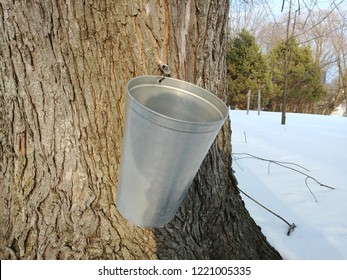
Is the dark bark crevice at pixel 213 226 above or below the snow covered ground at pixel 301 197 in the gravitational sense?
above

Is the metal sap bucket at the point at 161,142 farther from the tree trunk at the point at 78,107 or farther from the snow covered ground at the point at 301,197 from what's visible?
the snow covered ground at the point at 301,197

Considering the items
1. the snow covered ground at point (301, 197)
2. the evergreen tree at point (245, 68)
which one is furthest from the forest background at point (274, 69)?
the snow covered ground at point (301, 197)

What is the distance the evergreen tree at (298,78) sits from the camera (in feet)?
51.7

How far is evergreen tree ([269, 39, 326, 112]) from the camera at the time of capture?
51.7 ft

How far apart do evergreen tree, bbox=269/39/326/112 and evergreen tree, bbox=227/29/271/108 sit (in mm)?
921

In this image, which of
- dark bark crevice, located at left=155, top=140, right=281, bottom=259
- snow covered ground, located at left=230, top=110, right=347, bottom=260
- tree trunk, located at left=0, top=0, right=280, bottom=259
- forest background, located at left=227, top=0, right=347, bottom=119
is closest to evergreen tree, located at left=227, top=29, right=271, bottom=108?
forest background, located at left=227, top=0, right=347, bottom=119

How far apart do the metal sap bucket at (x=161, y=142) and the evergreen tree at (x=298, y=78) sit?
1463 cm

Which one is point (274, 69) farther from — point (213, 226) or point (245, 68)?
point (213, 226)

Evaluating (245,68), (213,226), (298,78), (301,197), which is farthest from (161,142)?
(298,78)

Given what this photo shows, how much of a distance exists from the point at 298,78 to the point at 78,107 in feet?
54.7

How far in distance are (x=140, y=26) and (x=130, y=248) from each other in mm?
923

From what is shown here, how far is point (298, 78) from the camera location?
53.8 ft

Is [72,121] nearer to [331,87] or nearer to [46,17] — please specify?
[46,17]

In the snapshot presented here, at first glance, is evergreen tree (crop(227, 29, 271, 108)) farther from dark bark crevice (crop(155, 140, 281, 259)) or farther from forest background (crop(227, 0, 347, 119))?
dark bark crevice (crop(155, 140, 281, 259))
